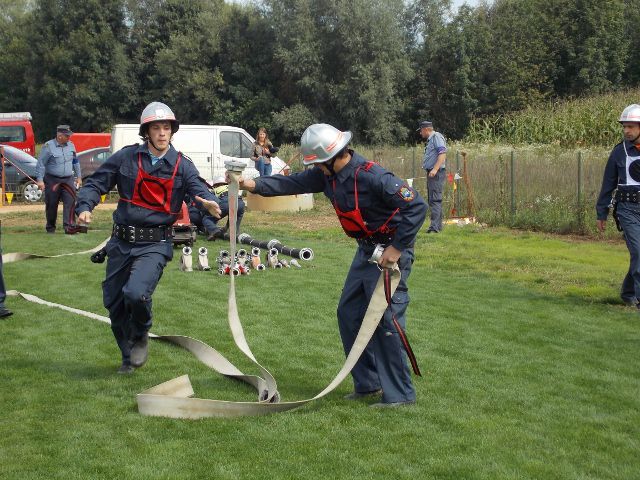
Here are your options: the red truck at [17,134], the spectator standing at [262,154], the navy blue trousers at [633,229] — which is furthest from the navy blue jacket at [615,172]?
the red truck at [17,134]

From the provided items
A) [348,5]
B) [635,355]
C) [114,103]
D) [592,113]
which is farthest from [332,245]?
[114,103]

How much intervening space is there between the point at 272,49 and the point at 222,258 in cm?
4300

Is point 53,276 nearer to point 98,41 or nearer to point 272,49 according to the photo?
point 272,49

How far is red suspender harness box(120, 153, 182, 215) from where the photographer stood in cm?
720

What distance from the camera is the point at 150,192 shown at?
23.7ft

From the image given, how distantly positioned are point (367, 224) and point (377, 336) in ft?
2.62

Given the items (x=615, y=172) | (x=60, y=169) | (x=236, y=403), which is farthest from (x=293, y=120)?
(x=236, y=403)

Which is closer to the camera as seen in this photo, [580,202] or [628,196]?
[628,196]

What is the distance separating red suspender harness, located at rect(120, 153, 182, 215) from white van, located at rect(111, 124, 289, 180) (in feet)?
63.4

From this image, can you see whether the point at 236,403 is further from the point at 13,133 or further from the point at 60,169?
the point at 13,133

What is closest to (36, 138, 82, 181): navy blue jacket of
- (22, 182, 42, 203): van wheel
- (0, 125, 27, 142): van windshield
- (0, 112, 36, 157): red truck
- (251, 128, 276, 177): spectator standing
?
(251, 128, 276, 177): spectator standing

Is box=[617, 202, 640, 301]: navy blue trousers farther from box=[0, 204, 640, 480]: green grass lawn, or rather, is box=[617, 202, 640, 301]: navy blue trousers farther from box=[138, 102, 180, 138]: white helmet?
box=[138, 102, 180, 138]: white helmet

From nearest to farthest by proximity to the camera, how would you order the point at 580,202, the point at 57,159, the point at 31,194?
the point at 57,159 < the point at 580,202 < the point at 31,194

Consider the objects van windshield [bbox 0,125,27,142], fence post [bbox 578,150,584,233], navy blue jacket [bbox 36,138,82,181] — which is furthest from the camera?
Result: van windshield [bbox 0,125,27,142]
